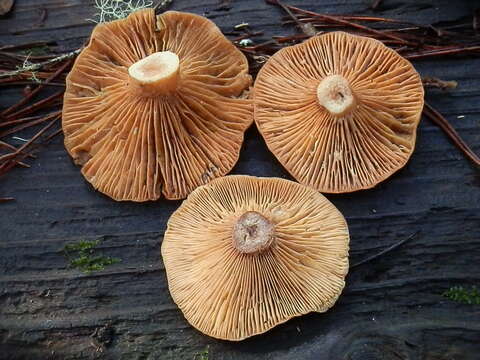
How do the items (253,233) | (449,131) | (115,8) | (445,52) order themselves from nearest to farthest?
(253,233)
(449,131)
(445,52)
(115,8)

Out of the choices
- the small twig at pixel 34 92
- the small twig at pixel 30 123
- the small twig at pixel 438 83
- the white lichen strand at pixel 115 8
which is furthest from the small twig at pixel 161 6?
the small twig at pixel 438 83

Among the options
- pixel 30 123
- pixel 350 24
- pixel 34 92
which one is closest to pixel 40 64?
pixel 34 92

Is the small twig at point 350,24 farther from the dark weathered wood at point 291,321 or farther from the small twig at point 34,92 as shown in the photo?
the small twig at point 34,92

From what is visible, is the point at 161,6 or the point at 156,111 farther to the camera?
the point at 161,6

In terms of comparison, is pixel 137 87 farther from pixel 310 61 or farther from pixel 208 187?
pixel 310 61

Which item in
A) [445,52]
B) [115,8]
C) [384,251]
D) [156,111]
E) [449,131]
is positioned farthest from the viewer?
[115,8]

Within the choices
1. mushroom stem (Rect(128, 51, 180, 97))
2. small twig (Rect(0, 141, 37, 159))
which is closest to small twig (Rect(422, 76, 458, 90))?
mushroom stem (Rect(128, 51, 180, 97))

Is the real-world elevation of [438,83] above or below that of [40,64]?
below

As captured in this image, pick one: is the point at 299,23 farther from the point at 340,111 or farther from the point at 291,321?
the point at 291,321

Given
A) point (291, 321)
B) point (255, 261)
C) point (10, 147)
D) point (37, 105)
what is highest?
point (37, 105)
